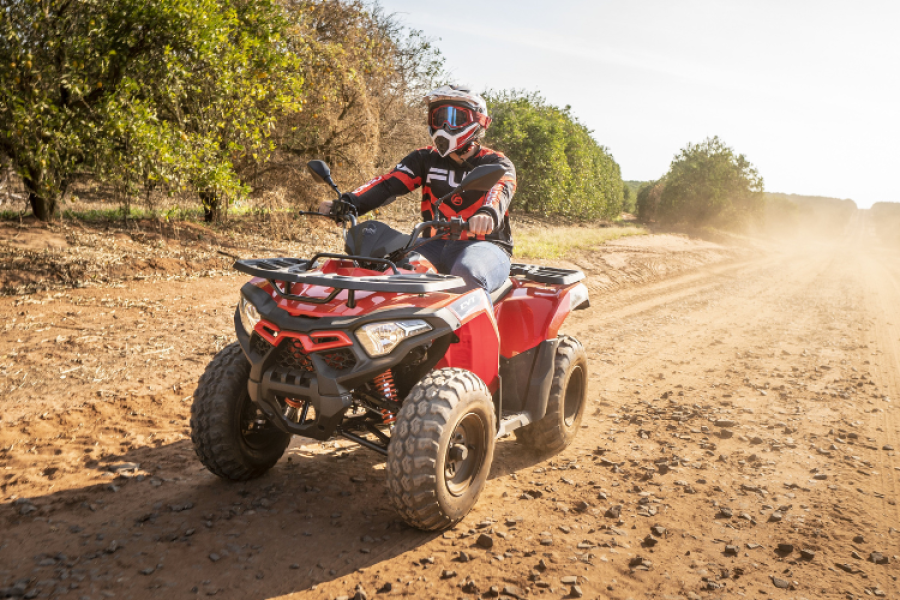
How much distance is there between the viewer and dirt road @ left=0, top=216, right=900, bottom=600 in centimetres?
296

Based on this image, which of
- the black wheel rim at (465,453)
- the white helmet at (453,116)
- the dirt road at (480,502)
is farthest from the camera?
the white helmet at (453,116)

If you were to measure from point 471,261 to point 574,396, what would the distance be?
175 centimetres

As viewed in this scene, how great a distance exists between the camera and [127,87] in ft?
29.3

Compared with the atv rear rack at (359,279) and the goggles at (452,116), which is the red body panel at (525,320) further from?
the goggles at (452,116)

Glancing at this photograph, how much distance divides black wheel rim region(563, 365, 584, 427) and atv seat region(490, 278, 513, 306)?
105 centimetres

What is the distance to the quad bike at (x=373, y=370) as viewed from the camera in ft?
10.0

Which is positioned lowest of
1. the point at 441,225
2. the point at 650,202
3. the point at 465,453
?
the point at 465,453

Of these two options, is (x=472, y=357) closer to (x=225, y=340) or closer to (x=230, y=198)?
(x=225, y=340)

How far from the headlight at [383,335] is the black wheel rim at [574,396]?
2211 millimetres

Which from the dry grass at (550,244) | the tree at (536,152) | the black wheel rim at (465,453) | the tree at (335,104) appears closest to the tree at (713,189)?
the tree at (536,152)

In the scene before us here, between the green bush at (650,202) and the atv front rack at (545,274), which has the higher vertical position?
the green bush at (650,202)

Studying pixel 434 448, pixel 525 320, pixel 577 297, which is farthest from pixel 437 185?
pixel 434 448

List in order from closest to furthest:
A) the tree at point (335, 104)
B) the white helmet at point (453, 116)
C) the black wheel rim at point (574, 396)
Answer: the white helmet at point (453, 116) → the black wheel rim at point (574, 396) → the tree at point (335, 104)

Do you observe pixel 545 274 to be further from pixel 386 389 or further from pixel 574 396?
pixel 386 389
